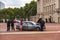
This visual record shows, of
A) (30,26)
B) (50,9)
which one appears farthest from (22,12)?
(30,26)

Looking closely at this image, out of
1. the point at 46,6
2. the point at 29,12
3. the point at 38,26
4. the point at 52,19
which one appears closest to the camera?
the point at 38,26

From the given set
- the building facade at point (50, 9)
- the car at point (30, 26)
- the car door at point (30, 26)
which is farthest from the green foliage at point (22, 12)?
the car door at point (30, 26)

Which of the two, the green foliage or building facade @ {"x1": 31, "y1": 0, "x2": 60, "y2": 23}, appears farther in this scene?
the green foliage

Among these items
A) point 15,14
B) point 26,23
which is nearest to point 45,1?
point 15,14

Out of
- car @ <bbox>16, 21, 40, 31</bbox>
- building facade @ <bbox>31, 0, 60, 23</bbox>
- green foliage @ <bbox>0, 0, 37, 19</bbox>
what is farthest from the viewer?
green foliage @ <bbox>0, 0, 37, 19</bbox>

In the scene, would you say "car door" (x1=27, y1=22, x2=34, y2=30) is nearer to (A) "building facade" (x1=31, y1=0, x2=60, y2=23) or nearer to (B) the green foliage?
(A) "building facade" (x1=31, y1=0, x2=60, y2=23)

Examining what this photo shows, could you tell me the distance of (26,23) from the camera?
32594mm

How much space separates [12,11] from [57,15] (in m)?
86.4

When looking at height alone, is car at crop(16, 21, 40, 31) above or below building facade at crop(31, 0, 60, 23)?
below

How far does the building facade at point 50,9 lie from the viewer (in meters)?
79.2

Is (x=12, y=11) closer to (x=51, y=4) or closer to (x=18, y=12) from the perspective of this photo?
(x=18, y=12)

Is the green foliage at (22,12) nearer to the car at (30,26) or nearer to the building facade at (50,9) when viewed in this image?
the building facade at (50,9)

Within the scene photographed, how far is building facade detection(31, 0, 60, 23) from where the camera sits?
79.2m

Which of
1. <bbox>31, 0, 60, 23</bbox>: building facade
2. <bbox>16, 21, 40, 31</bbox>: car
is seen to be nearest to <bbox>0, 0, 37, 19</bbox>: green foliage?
<bbox>31, 0, 60, 23</bbox>: building facade
